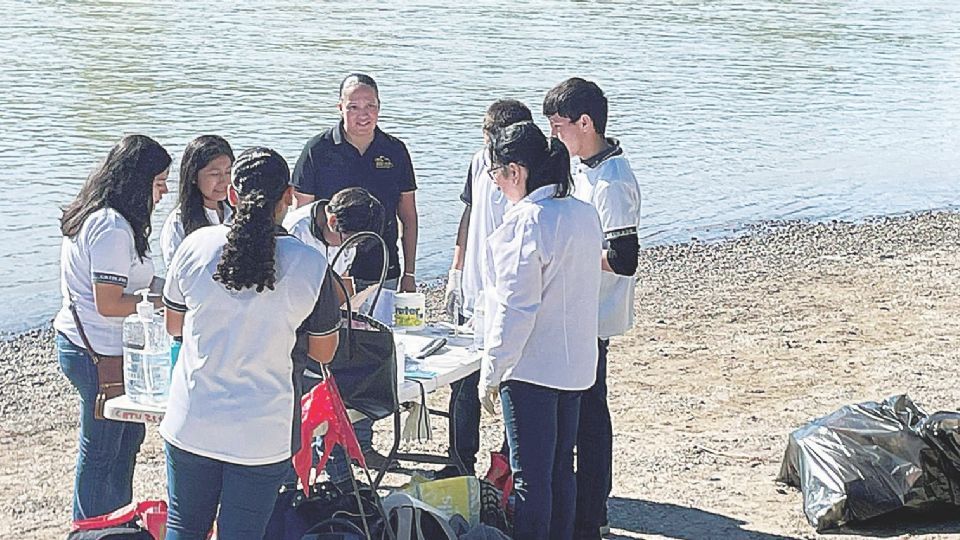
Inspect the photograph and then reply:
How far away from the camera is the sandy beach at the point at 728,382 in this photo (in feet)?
19.1

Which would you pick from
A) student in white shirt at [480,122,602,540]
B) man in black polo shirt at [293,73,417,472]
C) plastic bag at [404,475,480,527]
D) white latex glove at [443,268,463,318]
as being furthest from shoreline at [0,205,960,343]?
student in white shirt at [480,122,602,540]

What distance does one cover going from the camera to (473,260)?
18.9ft

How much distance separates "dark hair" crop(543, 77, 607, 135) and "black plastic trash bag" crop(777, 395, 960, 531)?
1611 mm

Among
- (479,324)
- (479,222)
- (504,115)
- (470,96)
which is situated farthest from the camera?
(470,96)

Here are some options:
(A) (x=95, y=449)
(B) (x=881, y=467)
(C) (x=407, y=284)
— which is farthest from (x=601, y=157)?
(A) (x=95, y=449)

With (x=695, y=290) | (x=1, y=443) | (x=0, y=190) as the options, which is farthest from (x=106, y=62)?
(x=1, y=443)

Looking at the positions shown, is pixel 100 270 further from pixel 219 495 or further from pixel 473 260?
pixel 473 260

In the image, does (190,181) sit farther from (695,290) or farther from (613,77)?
(613,77)

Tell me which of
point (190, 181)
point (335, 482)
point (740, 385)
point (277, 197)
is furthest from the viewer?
point (740, 385)

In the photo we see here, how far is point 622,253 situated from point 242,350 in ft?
5.71

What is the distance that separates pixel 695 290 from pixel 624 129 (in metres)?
9.89

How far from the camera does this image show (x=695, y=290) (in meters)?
11.0

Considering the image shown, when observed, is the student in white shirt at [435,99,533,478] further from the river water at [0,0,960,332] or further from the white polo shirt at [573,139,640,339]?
the river water at [0,0,960,332]

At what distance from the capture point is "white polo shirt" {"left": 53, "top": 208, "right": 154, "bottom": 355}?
14.4 feet
